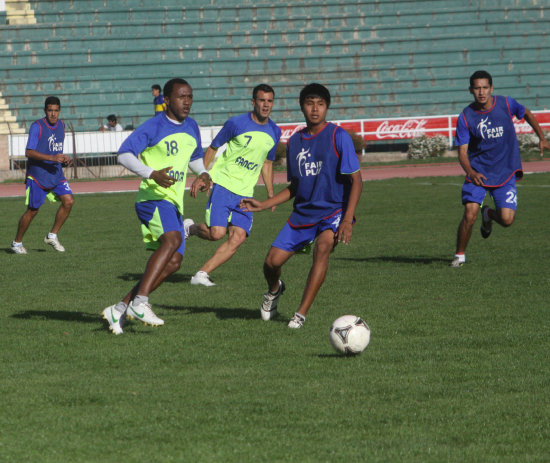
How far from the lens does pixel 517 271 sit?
Answer: 33.3 feet

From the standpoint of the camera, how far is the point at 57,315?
8055 millimetres

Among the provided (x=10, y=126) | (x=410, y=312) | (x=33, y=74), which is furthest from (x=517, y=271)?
(x=33, y=74)

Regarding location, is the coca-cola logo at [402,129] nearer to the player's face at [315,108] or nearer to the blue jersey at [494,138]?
the blue jersey at [494,138]

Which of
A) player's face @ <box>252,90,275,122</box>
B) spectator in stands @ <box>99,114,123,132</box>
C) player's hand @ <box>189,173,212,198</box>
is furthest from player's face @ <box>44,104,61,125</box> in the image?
spectator in stands @ <box>99,114,123,132</box>

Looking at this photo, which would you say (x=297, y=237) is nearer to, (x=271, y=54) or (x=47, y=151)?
(x=47, y=151)

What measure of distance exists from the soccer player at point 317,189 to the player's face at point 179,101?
88 cm

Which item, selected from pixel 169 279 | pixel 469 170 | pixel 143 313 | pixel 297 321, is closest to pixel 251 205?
pixel 297 321

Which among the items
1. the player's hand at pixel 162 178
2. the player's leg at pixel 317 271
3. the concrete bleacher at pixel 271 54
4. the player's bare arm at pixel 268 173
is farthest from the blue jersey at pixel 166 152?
the concrete bleacher at pixel 271 54

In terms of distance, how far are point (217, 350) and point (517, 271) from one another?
15.8ft

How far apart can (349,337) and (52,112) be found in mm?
8149

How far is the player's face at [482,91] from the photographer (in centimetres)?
1040

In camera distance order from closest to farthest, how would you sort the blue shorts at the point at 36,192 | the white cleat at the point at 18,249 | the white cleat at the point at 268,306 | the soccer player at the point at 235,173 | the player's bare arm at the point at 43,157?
the white cleat at the point at 268,306, the soccer player at the point at 235,173, the player's bare arm at the point at 43,157, the white cleat at the point at 18,249, the blue shorts at the point at 36,192

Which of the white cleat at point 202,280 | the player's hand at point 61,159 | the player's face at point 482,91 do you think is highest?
the player's face at point 482,91

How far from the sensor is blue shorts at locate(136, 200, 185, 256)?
7.44m
